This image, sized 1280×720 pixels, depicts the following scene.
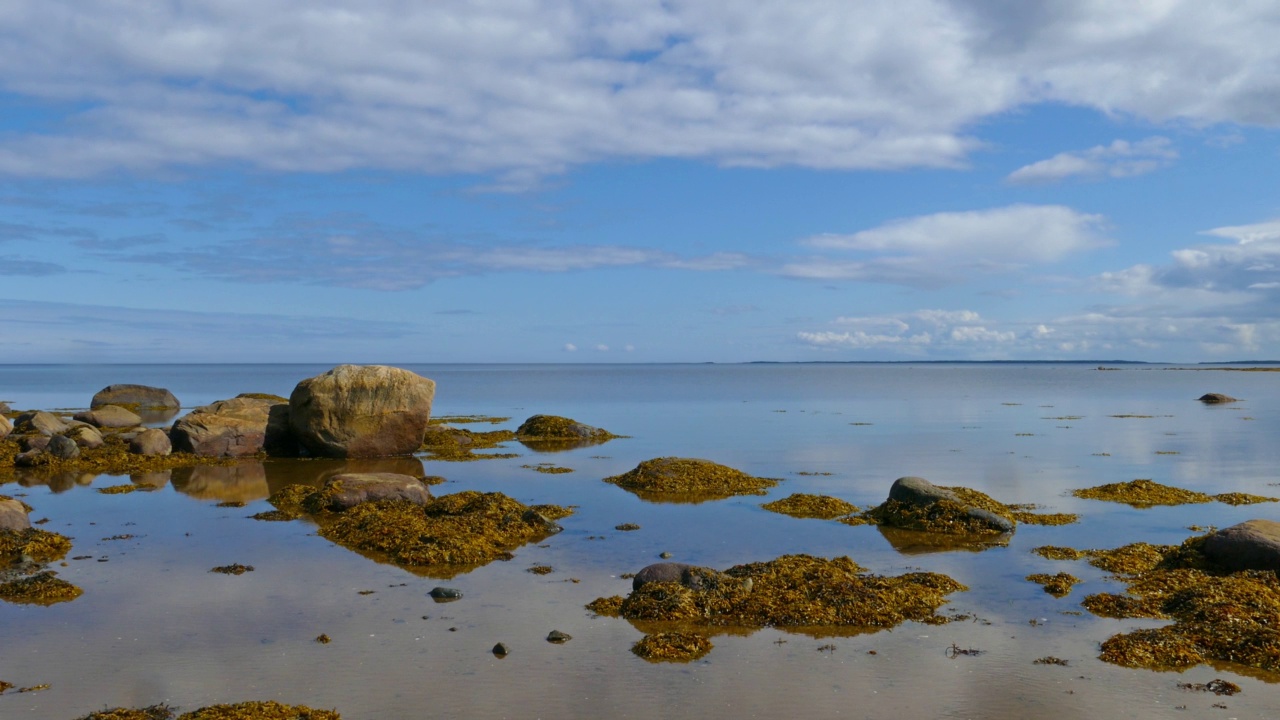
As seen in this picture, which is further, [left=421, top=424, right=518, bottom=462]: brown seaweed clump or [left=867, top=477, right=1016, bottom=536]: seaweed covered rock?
[left=421, top=424, right=518, bottom=462]: brown seaweed clump

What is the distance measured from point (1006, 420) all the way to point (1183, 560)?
108 feet

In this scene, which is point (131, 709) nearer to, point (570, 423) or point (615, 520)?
point (615, 520)

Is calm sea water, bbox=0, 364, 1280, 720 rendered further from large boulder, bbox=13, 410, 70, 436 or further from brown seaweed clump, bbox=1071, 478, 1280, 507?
large boulder, bbox=13, 410, 70, 436

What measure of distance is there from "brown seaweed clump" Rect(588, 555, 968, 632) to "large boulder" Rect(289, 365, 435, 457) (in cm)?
1649

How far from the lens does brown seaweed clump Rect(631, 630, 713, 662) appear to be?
360 inches

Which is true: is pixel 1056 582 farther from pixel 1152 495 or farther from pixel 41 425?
pixel 41 425

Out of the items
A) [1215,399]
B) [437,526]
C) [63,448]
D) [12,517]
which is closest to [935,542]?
[437,526]

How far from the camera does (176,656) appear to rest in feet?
29.6

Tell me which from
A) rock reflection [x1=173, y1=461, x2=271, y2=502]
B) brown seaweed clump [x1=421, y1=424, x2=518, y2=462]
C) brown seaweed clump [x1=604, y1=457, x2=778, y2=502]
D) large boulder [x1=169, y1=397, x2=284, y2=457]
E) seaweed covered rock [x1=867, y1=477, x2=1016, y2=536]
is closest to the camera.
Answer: seaweed covered rock [x1=867, y1=477, x2=1016, y2=536]

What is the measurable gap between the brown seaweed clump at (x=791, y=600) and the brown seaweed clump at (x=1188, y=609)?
2030 mm

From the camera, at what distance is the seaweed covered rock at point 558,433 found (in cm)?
3300

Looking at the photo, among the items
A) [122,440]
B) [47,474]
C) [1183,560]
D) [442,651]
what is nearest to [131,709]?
[442,651]

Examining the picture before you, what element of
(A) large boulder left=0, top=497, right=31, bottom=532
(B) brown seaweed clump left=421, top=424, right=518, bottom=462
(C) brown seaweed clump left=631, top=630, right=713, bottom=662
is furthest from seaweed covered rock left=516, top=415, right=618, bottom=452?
(C) brown seaweed clump left=631, top=630, right=713, bottom=662

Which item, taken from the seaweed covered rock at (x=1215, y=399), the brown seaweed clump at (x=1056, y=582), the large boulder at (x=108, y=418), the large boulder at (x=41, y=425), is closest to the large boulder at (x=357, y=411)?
the large boulder at (x=41, y=425)
